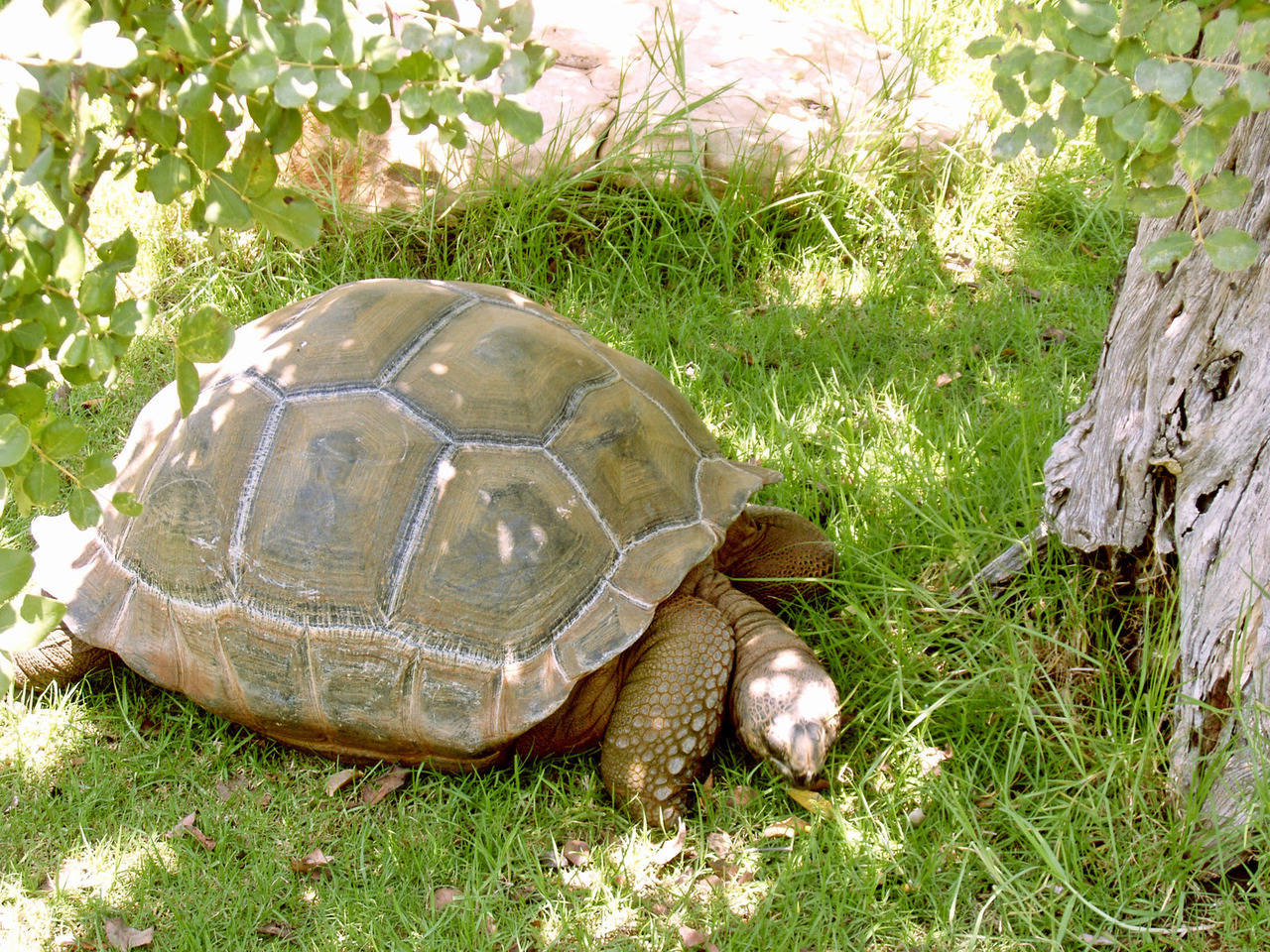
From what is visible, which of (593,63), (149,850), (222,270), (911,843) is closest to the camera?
(911,843)

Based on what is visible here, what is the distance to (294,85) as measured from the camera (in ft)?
4.74

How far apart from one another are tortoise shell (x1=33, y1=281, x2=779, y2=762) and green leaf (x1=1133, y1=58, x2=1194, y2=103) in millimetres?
1721

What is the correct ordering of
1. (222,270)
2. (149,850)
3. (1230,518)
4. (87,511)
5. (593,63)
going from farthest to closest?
(593,63), (222,270), (149,850), (1230,518), (87,511)

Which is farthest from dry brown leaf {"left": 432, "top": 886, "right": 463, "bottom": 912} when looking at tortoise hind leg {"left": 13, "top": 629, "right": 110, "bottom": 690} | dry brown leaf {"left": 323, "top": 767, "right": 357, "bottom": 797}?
tortoise hind leg {"left": 13, "top": 629, "right": 110, "bottom": 690}

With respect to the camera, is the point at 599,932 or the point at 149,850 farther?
the point at 149,850

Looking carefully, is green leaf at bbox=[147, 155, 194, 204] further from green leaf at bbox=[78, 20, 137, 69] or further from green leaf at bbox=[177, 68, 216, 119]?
green leaf at bbox=[78, 20, 137, 69]

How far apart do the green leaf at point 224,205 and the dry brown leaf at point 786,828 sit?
2.05m

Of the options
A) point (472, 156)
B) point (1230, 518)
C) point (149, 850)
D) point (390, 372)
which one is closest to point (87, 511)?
point (390, 372)

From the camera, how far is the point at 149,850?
115 inches

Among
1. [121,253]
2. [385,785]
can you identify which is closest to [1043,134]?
[121,253]

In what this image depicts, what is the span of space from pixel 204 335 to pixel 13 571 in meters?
0.41

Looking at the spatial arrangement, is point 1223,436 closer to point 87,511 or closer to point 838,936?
point 838,936

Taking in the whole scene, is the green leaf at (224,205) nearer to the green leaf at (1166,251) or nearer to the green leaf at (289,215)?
the green leaf at (289,215)

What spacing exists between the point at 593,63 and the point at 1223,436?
3830 mm
